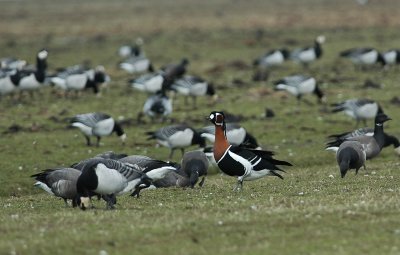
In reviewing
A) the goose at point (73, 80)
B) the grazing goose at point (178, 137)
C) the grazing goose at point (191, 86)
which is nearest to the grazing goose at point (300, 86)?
the grazing goose at point (191, 86)

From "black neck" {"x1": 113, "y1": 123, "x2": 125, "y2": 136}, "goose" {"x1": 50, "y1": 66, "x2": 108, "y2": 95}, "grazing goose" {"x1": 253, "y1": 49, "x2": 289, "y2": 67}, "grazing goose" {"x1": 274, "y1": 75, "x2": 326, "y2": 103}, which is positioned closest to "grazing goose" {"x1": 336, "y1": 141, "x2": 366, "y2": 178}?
"black neck" {"x1": 113, "y1": 123, "x2": 125, "y2": 136}

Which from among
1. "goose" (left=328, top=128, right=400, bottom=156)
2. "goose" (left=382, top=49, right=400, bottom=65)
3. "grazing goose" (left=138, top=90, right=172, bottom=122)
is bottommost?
"goose" (left=382, top=49, right=400, bottom=65)

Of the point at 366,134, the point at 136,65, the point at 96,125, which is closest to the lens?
the point at 366,134

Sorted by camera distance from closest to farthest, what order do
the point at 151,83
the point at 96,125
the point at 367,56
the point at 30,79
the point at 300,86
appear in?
the point at 96,125
the point at 300,86
the point at 151,83
the point at 30,79
the point at 367,56

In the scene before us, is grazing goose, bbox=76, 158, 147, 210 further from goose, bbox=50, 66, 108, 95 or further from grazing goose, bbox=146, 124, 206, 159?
goose, bbox=50, 66, 108, 95

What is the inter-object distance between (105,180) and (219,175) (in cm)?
967

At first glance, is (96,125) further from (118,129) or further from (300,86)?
(300,86)

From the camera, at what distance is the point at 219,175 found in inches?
997

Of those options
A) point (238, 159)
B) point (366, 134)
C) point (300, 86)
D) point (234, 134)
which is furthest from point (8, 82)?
point (238, 159)

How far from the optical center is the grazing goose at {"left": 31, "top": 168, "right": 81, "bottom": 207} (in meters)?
17.9

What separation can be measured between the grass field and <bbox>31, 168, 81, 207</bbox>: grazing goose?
444mm

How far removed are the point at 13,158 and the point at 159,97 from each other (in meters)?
7.96

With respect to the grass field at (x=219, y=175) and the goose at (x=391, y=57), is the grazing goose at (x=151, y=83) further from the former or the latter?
the goose at (x=391, y=57)

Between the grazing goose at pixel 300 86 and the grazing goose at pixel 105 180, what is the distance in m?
21.4
